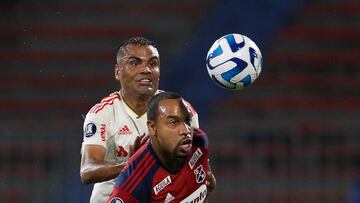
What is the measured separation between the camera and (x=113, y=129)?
14.6ft

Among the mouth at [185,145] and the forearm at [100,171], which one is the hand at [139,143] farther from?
the mouth at [185,145]

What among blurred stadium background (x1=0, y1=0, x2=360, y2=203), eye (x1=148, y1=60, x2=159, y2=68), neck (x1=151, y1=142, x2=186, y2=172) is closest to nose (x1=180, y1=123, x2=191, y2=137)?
neck (x1=151, y1=142, x2=186, y2=172)

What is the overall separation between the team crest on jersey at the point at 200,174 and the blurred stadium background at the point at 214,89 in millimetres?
3339

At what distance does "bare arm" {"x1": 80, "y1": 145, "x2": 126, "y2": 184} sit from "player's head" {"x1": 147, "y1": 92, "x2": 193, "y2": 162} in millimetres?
309

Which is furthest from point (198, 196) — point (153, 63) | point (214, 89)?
point (214, 89)

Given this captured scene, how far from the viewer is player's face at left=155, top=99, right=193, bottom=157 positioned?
3.75 m

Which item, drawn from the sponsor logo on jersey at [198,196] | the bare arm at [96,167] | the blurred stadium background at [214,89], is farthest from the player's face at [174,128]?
the blurred stadium background at [214,89]

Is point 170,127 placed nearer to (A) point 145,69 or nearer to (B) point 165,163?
(B) point 165,163

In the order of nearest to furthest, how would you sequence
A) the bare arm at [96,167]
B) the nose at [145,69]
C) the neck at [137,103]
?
the bare arm at [96,167] → the nose at [145,69] → the neck at [137,103]

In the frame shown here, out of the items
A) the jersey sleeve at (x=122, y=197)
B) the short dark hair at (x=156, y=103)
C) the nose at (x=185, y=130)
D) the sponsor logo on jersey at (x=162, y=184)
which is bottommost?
the jersey sleeve at (x=122, y=197)

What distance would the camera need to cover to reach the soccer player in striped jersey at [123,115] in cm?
434

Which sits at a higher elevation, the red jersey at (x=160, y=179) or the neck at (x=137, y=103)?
the neck at (x=137, y=103)
